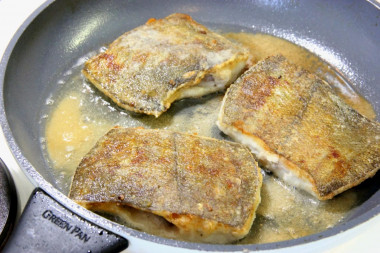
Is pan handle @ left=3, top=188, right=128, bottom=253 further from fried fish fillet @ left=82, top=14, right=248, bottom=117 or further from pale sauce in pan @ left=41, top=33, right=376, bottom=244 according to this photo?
fried fish fillet @ left=82, top=14, right=248, bottom=117

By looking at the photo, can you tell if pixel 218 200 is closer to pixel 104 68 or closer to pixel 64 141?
pixel 64 141

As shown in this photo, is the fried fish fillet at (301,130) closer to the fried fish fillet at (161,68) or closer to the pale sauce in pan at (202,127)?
the pale sauce in pan at (202,127)

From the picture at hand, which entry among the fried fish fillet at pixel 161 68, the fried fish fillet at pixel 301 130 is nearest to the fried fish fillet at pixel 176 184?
the fried fish fillet at pixel 301 130

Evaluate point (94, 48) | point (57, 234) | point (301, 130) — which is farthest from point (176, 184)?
point (94, 48)

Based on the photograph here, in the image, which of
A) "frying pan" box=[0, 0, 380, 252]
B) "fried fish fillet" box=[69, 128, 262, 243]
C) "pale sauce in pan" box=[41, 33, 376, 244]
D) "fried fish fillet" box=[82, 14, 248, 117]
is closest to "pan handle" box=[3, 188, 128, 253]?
"frying pan" box=[0, 0, 380, 252]

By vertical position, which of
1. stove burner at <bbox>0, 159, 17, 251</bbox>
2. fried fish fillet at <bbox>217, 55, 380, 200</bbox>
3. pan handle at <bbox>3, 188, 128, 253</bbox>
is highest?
fried fish fillet at <bbox>217, 55, 380, 200</bbox>
